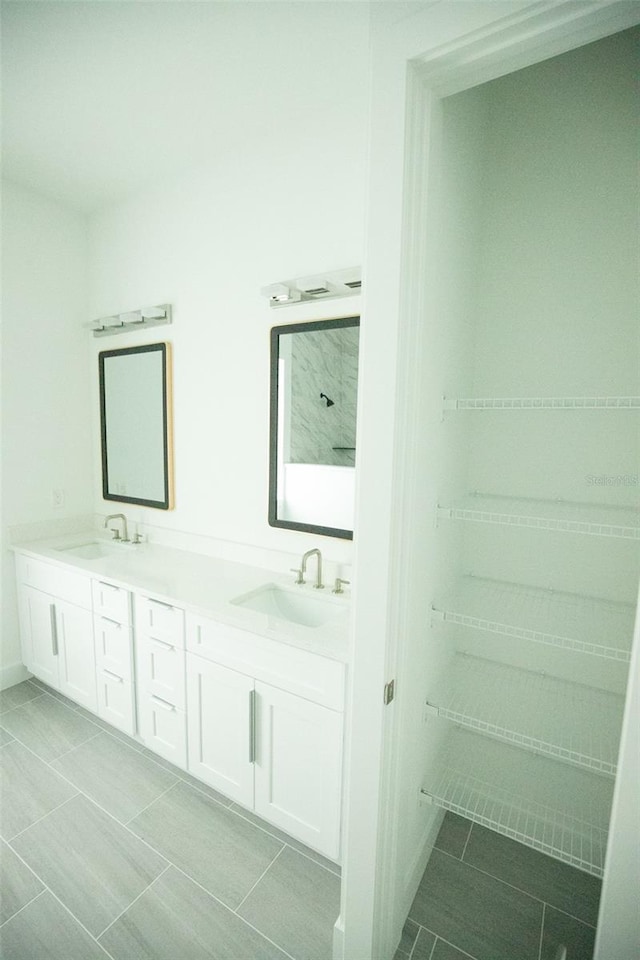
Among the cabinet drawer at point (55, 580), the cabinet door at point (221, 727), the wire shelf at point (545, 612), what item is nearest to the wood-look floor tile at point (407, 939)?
the cabinet door at point (221, 727)

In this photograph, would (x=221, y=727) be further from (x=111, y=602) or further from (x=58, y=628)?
(x=58, y=628)

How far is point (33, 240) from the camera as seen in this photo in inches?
101

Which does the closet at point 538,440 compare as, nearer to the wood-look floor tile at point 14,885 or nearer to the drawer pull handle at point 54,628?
the wood-look floor tile at point 14,885

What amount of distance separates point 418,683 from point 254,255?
2001mm

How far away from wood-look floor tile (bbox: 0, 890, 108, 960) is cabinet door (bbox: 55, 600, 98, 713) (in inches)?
36.3

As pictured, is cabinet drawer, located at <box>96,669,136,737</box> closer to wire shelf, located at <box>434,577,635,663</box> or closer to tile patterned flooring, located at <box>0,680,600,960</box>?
tile patterned flooring, located at <box>0,680,600,960</box>

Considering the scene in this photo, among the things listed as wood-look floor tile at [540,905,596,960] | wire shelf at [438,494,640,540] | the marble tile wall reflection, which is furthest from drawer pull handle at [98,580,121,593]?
wood-look floor tile at [540,905,596,960]

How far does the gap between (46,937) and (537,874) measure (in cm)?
168

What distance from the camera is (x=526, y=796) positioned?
5.41 ft

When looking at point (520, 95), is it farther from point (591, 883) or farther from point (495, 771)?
point (591, 883)

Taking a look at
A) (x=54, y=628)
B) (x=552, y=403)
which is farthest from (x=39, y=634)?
(x=552, y=403)

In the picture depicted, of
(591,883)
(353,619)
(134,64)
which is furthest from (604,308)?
(591,883)

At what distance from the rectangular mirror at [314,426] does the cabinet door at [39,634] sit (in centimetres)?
146

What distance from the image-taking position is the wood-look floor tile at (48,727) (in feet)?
7.09
